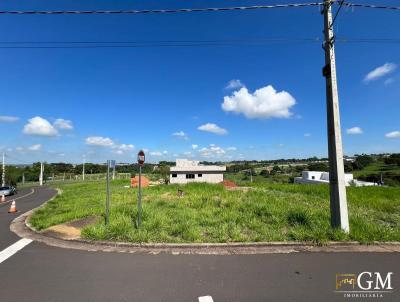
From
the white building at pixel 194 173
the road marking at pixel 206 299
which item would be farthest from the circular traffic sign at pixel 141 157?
the white building at pixel 194 173

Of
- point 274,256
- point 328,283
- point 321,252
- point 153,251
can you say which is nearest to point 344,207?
point 321,252

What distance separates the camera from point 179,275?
15.0 feet

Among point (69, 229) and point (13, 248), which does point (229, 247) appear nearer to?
point (69, 229)

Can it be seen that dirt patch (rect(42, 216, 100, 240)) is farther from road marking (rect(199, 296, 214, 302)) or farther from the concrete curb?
road marking (rect(199, 296, 214, 302))

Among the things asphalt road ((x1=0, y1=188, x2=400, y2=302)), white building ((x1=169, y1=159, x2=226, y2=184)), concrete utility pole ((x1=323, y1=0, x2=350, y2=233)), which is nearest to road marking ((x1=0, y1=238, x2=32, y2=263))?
asphalt road ((x1=0, y1=188, x2=400, y2=302))

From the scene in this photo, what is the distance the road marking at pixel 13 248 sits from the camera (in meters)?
5.75

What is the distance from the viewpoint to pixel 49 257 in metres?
5.63

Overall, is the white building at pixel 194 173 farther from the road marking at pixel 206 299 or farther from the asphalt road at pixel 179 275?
the road marking at pixel 206 299

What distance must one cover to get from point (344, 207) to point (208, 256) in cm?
359

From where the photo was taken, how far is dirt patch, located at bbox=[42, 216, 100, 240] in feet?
23.6

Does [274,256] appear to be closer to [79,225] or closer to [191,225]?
[191,225]

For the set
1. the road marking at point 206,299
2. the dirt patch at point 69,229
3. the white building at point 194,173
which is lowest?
the road marking at point 206,299

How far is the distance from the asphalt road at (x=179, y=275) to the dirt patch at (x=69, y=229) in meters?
1.17

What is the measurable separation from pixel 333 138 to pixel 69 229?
757cm
